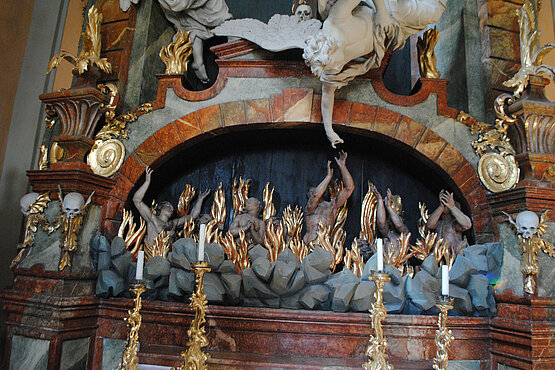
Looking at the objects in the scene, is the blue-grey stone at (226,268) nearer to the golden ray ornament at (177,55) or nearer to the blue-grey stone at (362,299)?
the blue-grey stone at (362,299)

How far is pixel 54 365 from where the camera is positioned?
134 inches

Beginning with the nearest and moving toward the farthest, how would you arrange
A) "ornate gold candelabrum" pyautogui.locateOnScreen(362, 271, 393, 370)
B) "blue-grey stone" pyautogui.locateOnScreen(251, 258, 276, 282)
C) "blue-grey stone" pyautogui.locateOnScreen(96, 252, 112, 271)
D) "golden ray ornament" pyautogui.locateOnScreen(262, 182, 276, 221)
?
"ornate gold candelabrum" pyautogui.locateOnScreen(362, 271, 393, 370) < "blue-grey stone" pyautogui.locateOnScreen(251, 258, 276, 282) < "blue-grey stone" pyautogui.locateOnScreen(96, 252, 112, 271) < "golden ray ornament" pyautogui.locateOnScreen(262, 182, 276, 221)

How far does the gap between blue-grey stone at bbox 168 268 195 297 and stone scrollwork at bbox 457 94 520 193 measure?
282cm

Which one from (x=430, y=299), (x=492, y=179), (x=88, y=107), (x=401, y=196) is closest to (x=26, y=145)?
(x=88, y=107)

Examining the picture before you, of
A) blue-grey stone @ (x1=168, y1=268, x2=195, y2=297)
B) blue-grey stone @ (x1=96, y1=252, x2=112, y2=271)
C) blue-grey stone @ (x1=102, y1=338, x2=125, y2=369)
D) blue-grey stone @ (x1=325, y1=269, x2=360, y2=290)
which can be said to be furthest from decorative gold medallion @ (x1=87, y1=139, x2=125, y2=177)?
blue-grey stone @ (x1=325, y1=269, x2=360, y2=290)

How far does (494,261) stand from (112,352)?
11.2 feet

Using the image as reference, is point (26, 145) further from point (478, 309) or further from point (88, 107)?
point (478, 309)

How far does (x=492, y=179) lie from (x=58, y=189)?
12.9 feet

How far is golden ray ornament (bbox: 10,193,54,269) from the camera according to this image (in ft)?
12.2

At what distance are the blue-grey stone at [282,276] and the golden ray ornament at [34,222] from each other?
6.57ft

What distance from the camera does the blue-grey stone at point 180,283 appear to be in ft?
12.0

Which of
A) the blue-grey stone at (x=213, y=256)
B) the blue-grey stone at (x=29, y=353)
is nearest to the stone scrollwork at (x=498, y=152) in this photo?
the blue-grey stone at (x=213, y=256)

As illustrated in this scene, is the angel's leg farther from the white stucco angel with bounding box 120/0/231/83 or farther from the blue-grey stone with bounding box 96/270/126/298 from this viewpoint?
the blue-grey stone with bounding box 96/270/126/298

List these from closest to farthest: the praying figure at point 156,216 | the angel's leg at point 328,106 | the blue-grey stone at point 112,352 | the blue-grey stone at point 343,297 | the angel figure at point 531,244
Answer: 1. the angel figure at point 531,244
2. the blue-grey stone at point 343,297
3. the blue-grey stone at point 112,352
4. the angel's leg at point 328,106
5. the praying figure at point 156,216
